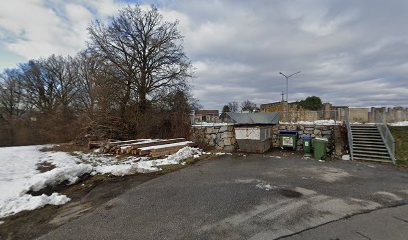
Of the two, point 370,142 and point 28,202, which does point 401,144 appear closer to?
point 370,142

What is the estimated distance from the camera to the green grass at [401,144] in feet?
34.8

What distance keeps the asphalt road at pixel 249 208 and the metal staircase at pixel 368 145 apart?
3622 millimetres

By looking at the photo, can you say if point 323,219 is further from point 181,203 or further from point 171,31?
point 171,31

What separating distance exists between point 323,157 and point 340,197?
6.12 metres

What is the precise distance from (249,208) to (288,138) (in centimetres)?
970

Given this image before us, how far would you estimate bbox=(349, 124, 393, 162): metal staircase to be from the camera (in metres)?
11.1

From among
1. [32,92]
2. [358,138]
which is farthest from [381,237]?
[32,92]

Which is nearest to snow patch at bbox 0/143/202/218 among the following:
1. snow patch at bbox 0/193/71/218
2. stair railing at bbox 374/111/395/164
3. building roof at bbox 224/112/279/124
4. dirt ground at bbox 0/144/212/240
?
snow patch at bbox 0/193/71/218

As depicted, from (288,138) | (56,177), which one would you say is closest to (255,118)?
(288,138)

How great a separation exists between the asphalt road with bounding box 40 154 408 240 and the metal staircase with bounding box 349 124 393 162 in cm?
362

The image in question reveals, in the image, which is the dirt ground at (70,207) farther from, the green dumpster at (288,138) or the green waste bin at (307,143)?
the green dumpster at (288,138)

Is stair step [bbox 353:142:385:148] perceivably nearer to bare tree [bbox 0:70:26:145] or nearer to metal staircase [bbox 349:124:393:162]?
metal staircase [bbox 349:124:393:162]

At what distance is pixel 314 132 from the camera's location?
14.0 metres

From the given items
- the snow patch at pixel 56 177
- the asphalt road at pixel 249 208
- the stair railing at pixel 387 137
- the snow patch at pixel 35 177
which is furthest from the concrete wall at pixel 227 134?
the snow patch at pixel 56 177
